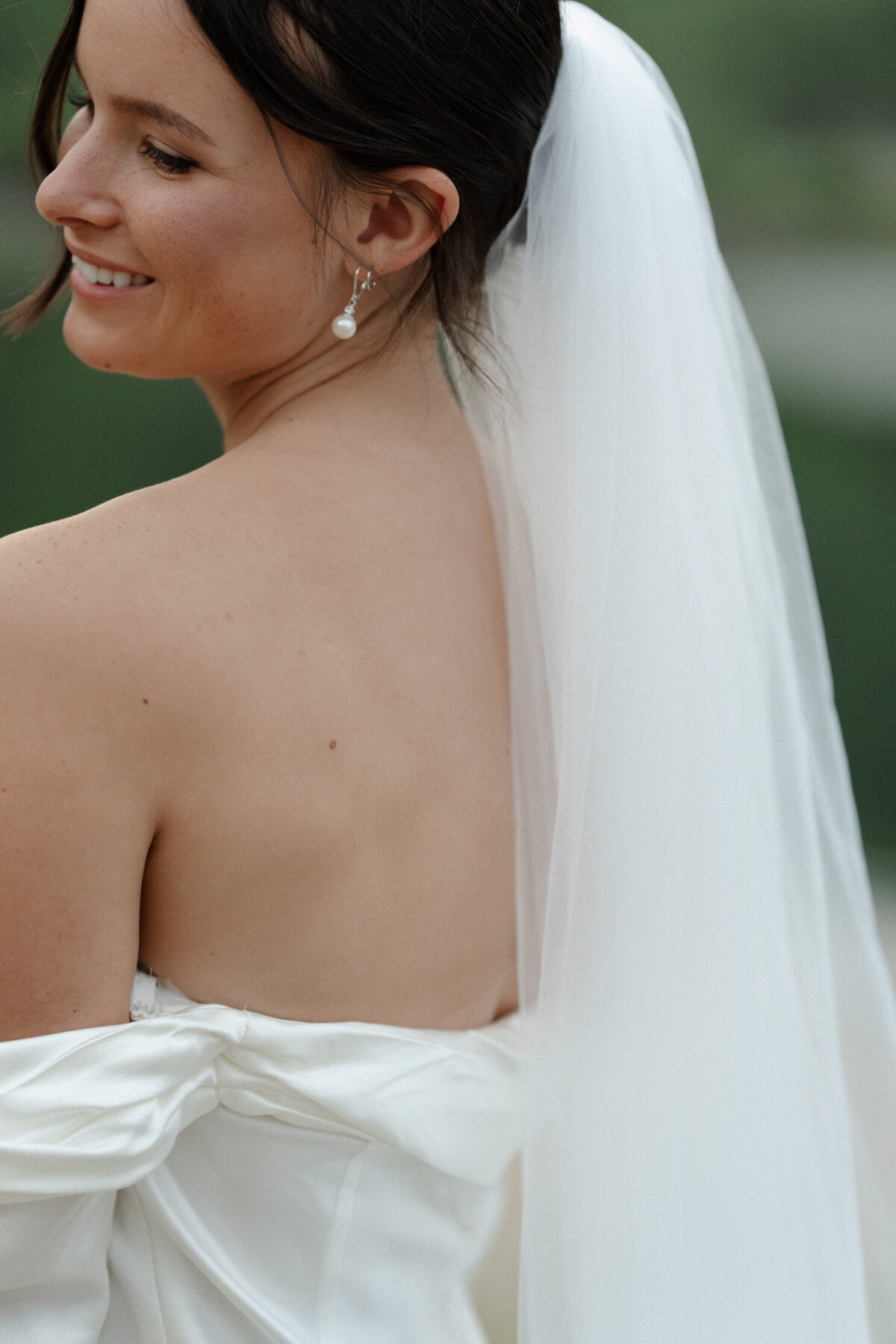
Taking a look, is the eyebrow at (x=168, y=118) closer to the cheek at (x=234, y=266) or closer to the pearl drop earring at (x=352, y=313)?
the cheek at (x=234, y=266)

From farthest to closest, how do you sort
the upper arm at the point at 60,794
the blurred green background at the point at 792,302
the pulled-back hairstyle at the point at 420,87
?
the blurred green background at the point at 792,302
the pulled-back hairstyle at the point at 420,87
the upper arm at the point at 60,794

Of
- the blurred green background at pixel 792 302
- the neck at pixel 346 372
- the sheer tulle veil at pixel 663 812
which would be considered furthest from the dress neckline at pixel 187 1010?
the blurred green background at pixel 792 302

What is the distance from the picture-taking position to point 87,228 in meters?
0.80

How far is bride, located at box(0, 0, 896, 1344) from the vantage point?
646 millimetres

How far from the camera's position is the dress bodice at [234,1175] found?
2.13 feet

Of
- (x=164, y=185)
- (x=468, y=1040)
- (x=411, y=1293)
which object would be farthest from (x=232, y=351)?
(x=411, y=1293)

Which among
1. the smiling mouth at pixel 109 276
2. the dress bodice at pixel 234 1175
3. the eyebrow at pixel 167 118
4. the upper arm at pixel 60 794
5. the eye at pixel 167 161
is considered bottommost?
the dress bodice at pixel 234 1175

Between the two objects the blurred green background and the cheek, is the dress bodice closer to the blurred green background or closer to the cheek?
the cheek

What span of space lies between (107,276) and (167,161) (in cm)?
11

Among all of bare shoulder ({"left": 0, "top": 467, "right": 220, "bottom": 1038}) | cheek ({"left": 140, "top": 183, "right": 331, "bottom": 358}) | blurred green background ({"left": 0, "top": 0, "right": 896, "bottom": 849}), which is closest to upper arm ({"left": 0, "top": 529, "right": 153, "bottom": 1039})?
bare shoulder ({"left": 0, "top": 467, "right": 220, "bottom": 1038})

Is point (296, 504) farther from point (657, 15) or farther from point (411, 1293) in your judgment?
point (657, 15)

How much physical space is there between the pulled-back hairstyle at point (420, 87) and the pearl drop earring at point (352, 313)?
0.05m

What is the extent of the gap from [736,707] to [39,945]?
48cm

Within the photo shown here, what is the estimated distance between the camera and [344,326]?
2.68 feet
